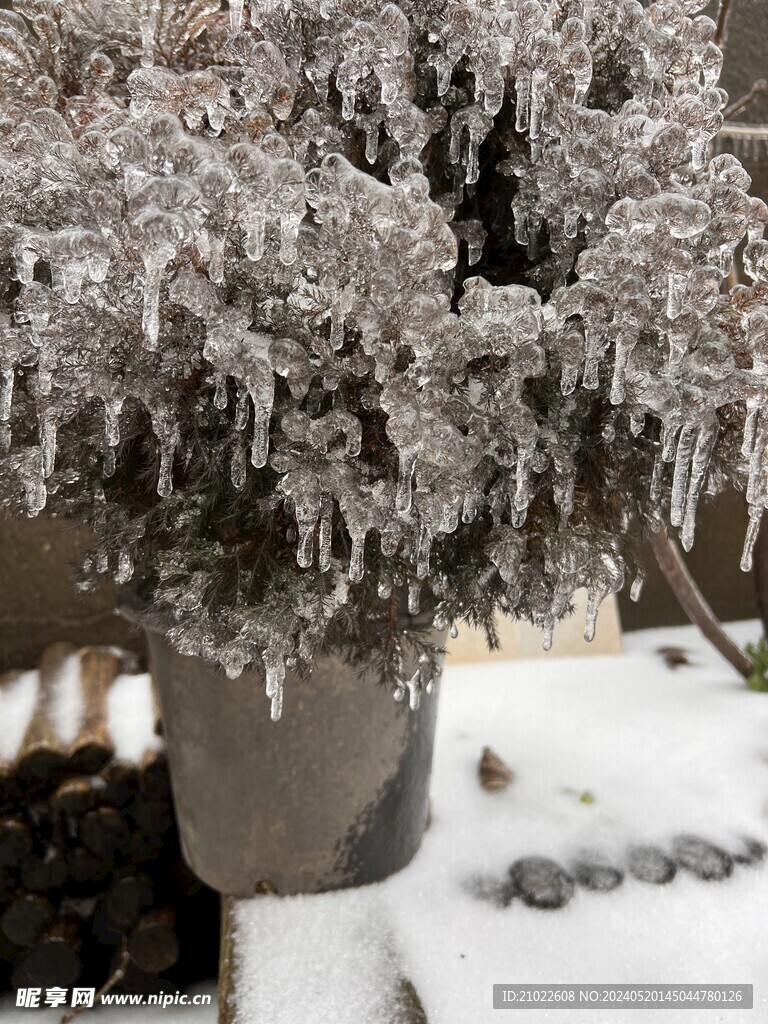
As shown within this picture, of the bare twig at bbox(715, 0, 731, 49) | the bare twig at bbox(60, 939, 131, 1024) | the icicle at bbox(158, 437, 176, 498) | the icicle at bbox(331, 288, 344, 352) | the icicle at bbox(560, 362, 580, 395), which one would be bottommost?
the bare twig at bbox(60, 939, 131, 1024)

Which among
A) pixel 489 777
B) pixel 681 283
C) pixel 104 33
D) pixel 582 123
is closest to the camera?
pixel 681 283

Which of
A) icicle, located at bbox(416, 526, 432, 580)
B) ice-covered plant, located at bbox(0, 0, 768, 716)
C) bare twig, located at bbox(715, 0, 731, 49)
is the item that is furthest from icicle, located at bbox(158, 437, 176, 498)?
bare twig, located at bbox(715, 0, 731, 49)

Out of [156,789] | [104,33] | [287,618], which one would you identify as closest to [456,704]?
[156,789]

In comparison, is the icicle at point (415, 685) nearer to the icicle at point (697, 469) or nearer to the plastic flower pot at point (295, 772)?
the plastic flower pot at point (295, 772)

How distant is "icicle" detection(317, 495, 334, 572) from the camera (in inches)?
25.9

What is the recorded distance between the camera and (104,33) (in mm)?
845

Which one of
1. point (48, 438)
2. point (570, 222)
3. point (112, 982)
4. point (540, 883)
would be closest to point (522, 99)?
point (570, 222)

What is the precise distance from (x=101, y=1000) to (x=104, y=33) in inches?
55.1

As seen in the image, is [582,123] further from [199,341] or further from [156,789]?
[156,789]

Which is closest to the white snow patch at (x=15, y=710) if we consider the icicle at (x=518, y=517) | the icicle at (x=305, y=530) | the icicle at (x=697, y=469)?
the icicle at (x=305, y=530)

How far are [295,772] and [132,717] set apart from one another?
532mm

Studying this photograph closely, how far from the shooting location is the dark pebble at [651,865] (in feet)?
3.45

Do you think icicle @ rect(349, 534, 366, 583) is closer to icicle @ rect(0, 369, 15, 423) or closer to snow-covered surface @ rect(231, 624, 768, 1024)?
icicle @ rect(0, 369, 15, 423)

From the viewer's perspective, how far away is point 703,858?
1.08m
